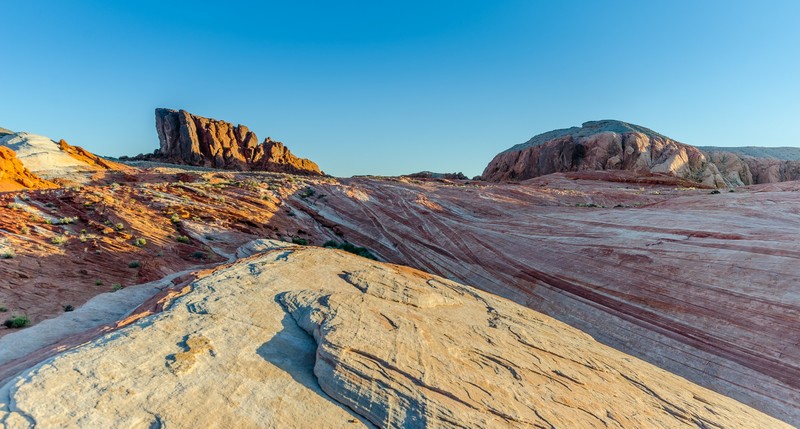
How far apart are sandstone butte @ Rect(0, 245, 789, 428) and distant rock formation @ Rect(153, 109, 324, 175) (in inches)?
3839

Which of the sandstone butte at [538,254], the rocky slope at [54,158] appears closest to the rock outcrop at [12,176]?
the rocky slope at [54,158]

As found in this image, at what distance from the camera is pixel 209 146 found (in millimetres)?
98875

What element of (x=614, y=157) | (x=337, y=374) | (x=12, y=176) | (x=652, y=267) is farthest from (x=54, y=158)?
(x=614, y=157)

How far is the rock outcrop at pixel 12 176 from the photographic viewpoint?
106ft

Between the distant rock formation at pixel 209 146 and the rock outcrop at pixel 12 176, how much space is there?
6114cm

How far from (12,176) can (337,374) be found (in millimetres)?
45740

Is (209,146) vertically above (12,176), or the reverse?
(209,146)

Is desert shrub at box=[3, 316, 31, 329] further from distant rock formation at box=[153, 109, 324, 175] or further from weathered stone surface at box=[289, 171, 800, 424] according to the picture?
distant rock formation at box=[153, 109, 324, 175]

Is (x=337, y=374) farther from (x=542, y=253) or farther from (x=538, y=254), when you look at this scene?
(x=542, y=253)

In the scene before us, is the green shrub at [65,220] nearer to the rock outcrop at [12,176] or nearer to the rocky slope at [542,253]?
the rocky slope at [542,253]

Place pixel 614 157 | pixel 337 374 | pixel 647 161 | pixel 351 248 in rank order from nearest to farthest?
pixel 337 374 < pixel 351 248 < pixel 647 161 < pixel 614 157

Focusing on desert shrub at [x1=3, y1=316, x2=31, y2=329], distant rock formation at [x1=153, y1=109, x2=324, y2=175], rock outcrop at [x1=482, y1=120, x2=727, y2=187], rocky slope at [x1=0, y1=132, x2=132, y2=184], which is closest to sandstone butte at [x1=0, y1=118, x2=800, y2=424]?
desert shrub at [x1=3, y1=316, x2=31, y2=329]

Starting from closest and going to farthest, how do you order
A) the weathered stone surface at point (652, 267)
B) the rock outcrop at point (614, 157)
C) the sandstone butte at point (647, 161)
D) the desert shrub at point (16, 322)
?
the desert shrub at point (16, 322), the weathered stone surface at point (652, 267), the rock outcrop at point (614, 157), the sandstone butte at point (647, 161)

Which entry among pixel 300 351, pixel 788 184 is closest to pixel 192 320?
pixel 300 351
